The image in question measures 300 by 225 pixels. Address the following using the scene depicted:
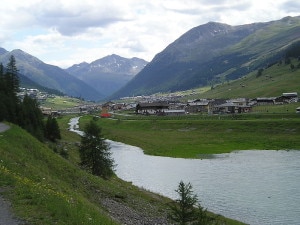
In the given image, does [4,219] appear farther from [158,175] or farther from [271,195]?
[158,175]

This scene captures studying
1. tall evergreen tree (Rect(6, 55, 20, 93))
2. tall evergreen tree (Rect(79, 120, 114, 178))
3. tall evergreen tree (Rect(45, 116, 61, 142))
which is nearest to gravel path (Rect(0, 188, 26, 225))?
tall evergreen tree (Rect(79, 120, 114, 178))

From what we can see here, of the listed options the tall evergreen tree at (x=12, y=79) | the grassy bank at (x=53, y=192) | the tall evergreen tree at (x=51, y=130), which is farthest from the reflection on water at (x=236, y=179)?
the tall evergreen tree at (x=12, y=79)

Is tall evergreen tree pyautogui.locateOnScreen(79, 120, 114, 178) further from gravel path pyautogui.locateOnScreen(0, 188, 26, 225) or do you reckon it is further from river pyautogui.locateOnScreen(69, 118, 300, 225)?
gravel path pyautogui.locateOnScreen(0, 188, 26, 225)

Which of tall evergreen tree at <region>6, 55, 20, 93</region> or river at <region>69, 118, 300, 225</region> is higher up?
tall evergreen tree at <region>6, 55, 20, 93</region>

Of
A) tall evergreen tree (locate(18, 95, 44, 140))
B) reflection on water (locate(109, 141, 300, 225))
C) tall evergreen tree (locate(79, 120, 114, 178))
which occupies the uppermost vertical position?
tall evergreen tree (locate(18, 95, 44, 140))

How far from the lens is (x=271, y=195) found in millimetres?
58719

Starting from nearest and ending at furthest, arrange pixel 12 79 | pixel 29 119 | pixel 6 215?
pixel 6 215, pixel 29 119, pixel 12 79

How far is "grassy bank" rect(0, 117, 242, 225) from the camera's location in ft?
81.5

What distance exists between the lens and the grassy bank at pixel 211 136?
11975cm

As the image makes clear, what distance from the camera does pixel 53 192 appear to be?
105 ft

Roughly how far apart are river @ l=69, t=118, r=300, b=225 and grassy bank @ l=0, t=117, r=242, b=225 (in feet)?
22.8

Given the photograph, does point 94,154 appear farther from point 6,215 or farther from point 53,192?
point 6,215

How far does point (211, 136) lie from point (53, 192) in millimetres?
114755

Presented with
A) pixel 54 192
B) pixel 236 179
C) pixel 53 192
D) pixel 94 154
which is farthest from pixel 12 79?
pixel 53 192
